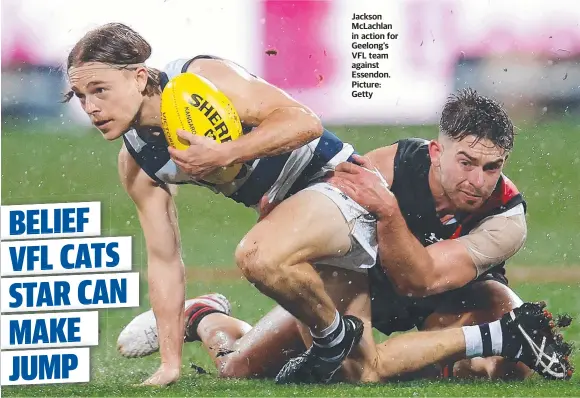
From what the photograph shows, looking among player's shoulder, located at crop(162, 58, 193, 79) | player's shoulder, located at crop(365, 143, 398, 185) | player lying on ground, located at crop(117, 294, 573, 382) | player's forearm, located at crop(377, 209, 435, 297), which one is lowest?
player lying on ground, located at crop(117, 294, 573, 382)

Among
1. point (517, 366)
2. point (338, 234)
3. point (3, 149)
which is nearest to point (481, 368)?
point (517, 366)

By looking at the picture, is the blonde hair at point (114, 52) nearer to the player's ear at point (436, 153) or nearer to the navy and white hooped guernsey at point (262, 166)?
the navy and white hooped guernsey at point (262, 166)

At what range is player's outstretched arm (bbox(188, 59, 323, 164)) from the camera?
3859 mm

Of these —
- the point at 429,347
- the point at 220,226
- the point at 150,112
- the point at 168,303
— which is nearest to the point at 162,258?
the point at 168,303

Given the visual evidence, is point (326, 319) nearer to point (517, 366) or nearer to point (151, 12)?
point (517, 366)

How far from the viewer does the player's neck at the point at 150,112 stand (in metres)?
4.15

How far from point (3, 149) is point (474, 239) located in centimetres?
272

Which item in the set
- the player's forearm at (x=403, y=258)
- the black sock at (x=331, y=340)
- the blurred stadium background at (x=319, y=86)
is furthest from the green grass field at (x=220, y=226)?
the player's forearm at (x=403, y=258)

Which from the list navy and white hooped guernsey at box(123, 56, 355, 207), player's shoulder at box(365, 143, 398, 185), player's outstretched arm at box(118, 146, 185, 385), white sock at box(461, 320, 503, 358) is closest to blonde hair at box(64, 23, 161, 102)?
navy and white hooped guernsey at box(123, 56, 355, 207)

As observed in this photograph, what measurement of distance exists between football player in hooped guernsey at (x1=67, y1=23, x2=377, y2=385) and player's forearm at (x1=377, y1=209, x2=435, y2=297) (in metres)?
0.08

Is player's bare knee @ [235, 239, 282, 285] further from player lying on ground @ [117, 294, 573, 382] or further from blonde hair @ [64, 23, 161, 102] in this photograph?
blonde hair @ [64, 23, 161, 102]

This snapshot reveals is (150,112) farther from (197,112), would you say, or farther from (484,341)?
(484,341)

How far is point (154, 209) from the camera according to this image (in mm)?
4430

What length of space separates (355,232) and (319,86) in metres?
1.68
